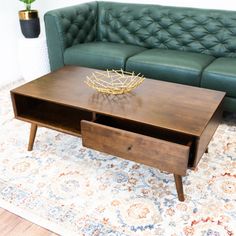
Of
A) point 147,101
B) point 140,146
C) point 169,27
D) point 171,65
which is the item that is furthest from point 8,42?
point 140,146

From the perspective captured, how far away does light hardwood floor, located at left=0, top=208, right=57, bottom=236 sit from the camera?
130 centimetres

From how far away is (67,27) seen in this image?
2.51 meters

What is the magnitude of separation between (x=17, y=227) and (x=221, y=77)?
1.52 meters

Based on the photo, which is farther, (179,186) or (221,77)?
(221,77)

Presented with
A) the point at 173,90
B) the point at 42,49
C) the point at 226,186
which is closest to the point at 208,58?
the point at 173,90

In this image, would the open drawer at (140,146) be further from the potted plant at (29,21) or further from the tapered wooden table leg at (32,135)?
the potted plant at (29,21)

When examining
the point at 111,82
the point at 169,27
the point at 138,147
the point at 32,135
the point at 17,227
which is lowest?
the point at 17,227

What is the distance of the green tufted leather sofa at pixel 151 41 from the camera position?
2111 millimetres

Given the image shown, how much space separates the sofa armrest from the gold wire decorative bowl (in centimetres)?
74

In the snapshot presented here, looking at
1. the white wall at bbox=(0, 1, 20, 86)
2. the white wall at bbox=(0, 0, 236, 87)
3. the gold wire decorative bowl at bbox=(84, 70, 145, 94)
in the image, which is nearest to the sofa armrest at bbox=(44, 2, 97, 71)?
the white wall at bbox=(0, 0, 236, 87)

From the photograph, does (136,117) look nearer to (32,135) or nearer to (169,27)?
(32,135)

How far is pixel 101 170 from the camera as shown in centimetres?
167

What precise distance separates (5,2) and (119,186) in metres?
2.07

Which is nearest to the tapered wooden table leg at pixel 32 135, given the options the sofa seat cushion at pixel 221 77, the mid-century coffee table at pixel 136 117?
the mid-century coffee table at pixel 136 117
